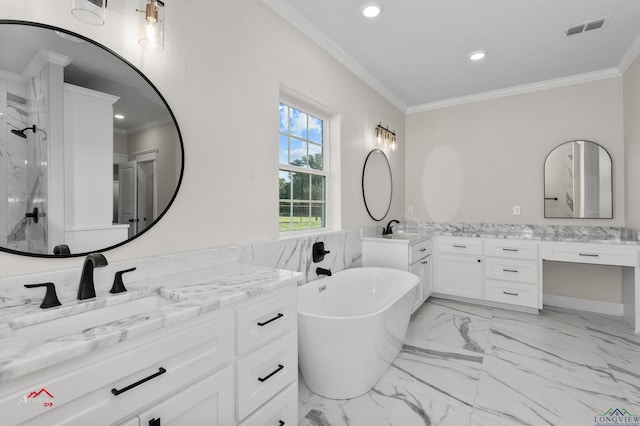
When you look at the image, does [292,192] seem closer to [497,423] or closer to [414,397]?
[414,397]

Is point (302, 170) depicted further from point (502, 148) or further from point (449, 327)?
point (502, 148)

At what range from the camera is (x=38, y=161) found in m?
1.16

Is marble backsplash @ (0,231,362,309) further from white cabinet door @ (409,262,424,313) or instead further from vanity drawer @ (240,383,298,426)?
vanity drawer @ (240,383,298,426)

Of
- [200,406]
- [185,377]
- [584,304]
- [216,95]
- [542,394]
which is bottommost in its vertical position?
[542,394]

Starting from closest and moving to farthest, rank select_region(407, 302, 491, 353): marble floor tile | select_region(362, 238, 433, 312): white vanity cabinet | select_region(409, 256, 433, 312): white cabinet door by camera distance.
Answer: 1. select_region(407, 302, 491, 353): marble floor tile
2. select_region(362, 238, 433, 312): white vanity cabinet
3. select_region(409, 256, 433, 312): white cabinet door

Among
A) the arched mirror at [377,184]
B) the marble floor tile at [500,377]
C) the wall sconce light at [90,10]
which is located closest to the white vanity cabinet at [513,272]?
the marble floor tile at [500,377]

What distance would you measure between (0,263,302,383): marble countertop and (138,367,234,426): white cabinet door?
26cm

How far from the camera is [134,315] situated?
1.09 m

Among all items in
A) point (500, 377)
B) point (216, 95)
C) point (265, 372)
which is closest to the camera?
point (265, 372)

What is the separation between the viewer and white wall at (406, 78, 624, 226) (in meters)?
3.47

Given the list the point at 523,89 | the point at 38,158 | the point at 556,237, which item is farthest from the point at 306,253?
the point at 523,89

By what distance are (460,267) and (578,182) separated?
1659 millimetres

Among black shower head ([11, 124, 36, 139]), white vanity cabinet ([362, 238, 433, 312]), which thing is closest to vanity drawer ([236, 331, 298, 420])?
black shower head ([11, 124, 36, 139])

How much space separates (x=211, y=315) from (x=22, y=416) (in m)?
0.53
